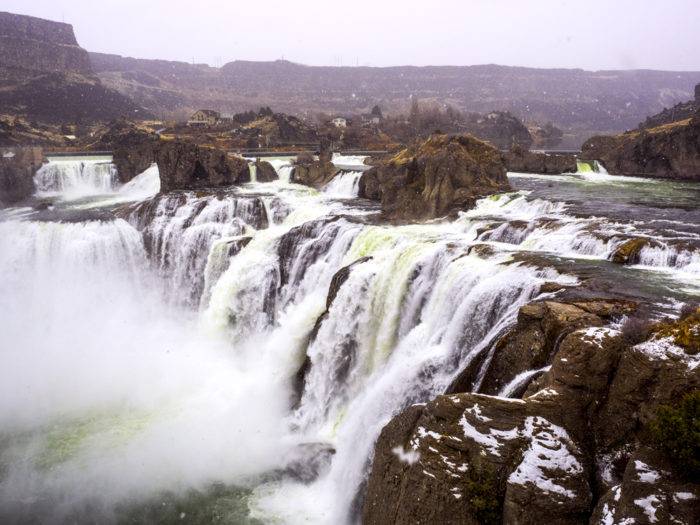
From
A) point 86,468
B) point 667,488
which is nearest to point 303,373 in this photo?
point 86,468

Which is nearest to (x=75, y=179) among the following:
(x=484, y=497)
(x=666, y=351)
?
(x=484, y=497)

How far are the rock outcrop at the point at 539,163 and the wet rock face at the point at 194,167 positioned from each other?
53.9 feet

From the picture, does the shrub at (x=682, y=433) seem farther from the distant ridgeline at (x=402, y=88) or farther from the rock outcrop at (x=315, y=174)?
the distant ridgeline at (x=402, y=88)

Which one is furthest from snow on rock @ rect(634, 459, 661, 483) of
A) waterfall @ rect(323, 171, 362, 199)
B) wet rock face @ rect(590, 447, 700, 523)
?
waterfall @ rect(323, 171, 362, 199)

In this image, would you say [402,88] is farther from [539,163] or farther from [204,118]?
[539,163]

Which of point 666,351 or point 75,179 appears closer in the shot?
point 666,351

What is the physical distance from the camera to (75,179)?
33031mm

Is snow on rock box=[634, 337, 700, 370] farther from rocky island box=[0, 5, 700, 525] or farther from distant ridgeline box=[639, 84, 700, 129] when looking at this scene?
distant ridgeline box=[639, 84, 700, 129]

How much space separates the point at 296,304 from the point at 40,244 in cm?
1262

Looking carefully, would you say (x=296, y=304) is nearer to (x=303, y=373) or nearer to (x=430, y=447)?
(x=303, y=373)

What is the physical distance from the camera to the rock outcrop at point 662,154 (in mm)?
28422

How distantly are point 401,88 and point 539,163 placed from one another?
469 feet

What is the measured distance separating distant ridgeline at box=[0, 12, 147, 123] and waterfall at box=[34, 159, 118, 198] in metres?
47.1

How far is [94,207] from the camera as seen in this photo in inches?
1090
